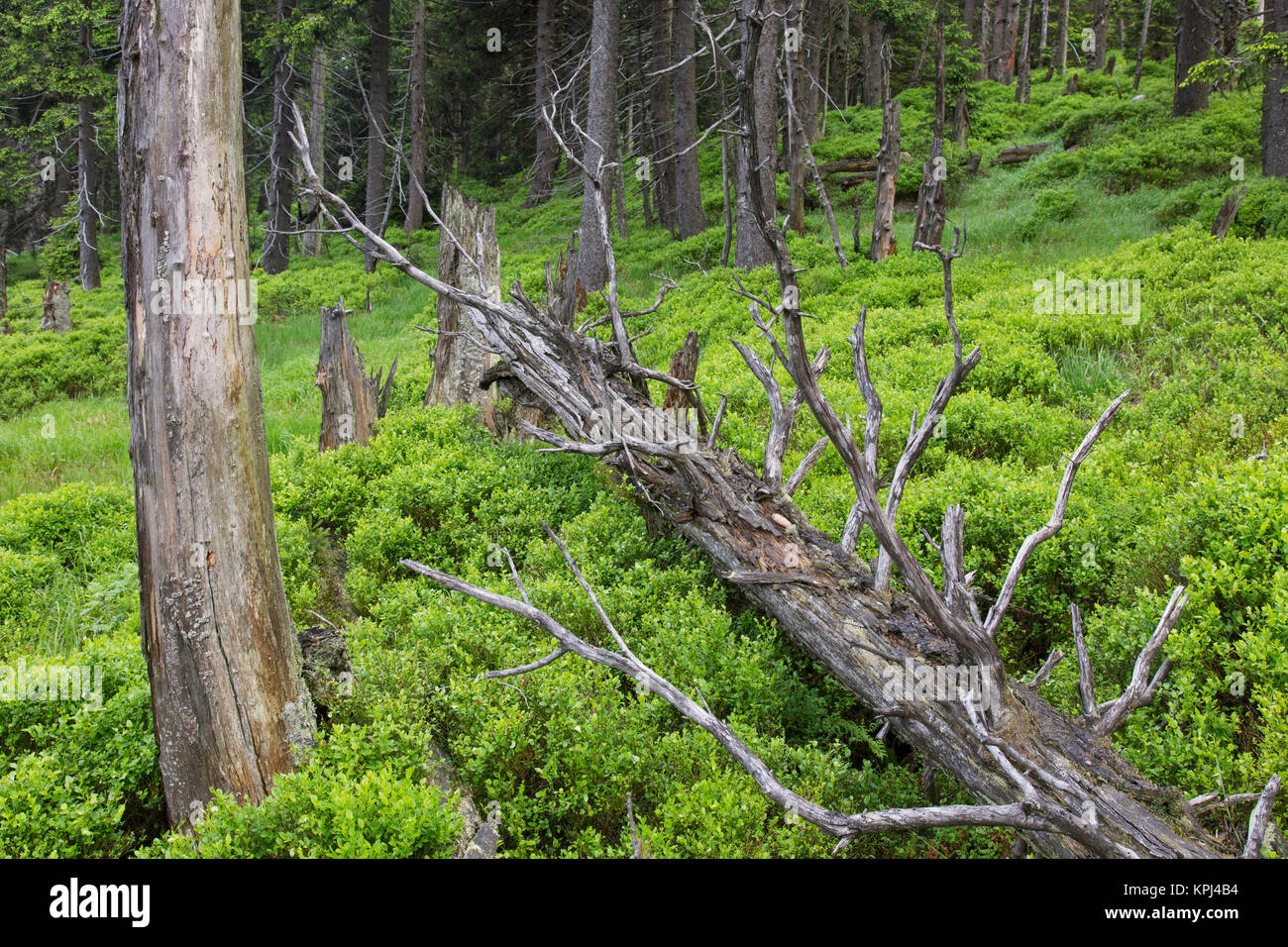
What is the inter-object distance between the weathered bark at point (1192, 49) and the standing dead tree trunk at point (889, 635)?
1931cm

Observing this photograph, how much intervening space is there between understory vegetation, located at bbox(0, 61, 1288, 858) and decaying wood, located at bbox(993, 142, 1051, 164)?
938 centimetres

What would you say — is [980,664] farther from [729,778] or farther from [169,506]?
[169,506]

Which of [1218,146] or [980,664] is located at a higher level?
[1218,146]

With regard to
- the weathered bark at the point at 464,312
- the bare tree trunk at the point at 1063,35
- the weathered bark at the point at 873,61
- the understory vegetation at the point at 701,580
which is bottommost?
the understory vegetation at the point at 701,580

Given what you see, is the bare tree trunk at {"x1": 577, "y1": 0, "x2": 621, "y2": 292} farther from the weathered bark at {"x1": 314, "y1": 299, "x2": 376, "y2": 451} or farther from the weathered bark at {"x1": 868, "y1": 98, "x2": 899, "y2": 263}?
the weathered bark at {"x1": 314, "y1": 299, "x2": 376, "y2": 451}

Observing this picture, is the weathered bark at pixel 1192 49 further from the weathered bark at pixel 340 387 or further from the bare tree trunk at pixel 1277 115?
the weathered bark at pixel 340 387

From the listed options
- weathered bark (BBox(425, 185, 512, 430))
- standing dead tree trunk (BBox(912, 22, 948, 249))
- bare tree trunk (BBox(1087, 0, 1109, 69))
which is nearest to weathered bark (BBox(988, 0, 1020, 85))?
bare tree trunk (BBox(1087, 0, 1109, 69))

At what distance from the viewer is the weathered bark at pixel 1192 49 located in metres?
18.1

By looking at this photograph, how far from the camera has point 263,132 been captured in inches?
1124

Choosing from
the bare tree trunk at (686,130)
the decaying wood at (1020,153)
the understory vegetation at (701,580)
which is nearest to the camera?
the understory vegetation at (701,580)

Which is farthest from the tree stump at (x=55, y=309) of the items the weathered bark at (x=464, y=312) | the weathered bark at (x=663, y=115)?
the weathered bark at (x=663, y=115)

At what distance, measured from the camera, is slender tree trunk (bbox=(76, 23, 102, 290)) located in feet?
78.4
